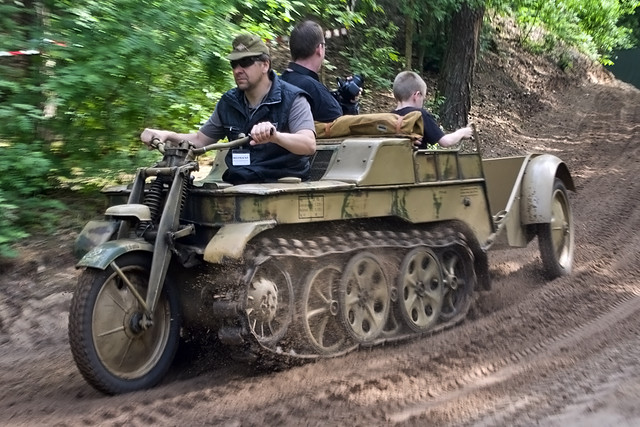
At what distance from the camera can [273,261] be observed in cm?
481

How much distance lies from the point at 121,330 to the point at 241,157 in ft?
4.79

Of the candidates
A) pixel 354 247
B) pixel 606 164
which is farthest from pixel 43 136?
pixel 606 164

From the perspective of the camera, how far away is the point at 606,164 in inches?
529

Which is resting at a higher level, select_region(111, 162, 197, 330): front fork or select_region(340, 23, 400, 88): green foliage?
select_region(340, 23, 400, 88): green foliage

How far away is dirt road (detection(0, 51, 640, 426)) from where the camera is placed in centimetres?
406

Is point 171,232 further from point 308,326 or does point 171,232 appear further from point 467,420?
point 467,420

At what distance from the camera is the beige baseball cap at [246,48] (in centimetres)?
523

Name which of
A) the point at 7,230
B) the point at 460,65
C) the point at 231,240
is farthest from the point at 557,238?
the point at 460,65

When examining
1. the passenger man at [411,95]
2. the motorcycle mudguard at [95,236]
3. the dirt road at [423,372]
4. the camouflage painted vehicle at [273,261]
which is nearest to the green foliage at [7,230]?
the dirt road at [423,372]

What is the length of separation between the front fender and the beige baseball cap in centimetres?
146

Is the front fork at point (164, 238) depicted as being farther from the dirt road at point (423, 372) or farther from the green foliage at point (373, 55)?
the green foliage at point (373, 55)

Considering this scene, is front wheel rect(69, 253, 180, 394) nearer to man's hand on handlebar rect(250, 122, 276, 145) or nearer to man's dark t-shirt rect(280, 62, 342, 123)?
man's hand on handlebar rect(250, 122, 276, 145)

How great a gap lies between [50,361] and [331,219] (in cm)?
220

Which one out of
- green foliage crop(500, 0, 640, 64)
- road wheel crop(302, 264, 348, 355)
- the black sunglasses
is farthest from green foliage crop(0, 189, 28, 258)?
green foliage crop(500, 0, 640, 64)
